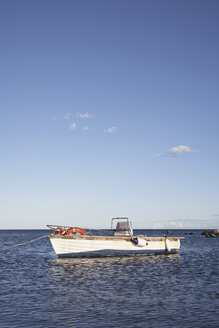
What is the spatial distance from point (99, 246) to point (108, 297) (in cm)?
1453

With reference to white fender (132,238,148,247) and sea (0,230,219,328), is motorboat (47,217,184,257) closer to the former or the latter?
white fender (132,238,148,247)

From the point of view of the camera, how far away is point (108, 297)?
1505 centimetres

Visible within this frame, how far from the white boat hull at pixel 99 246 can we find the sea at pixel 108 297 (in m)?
3.18

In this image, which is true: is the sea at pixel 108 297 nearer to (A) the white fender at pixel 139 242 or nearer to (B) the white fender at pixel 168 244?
(A) the white fender at pixel 139 242

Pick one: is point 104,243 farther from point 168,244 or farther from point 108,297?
point 108,297

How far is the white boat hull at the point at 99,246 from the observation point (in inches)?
1130

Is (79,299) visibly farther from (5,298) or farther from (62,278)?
(62,278)

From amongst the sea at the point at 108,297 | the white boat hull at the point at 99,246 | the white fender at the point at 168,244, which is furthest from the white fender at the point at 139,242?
the sea at the point at 108,297

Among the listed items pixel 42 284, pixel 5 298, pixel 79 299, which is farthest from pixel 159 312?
pixel 42 284

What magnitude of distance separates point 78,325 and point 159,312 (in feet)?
10.7

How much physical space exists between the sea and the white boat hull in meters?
3.18

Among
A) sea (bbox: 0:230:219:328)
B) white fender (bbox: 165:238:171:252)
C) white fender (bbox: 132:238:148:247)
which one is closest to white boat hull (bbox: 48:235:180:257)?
white fender (bbox: 132:238:148:247)

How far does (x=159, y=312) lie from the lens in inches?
497

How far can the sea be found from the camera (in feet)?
38.0
